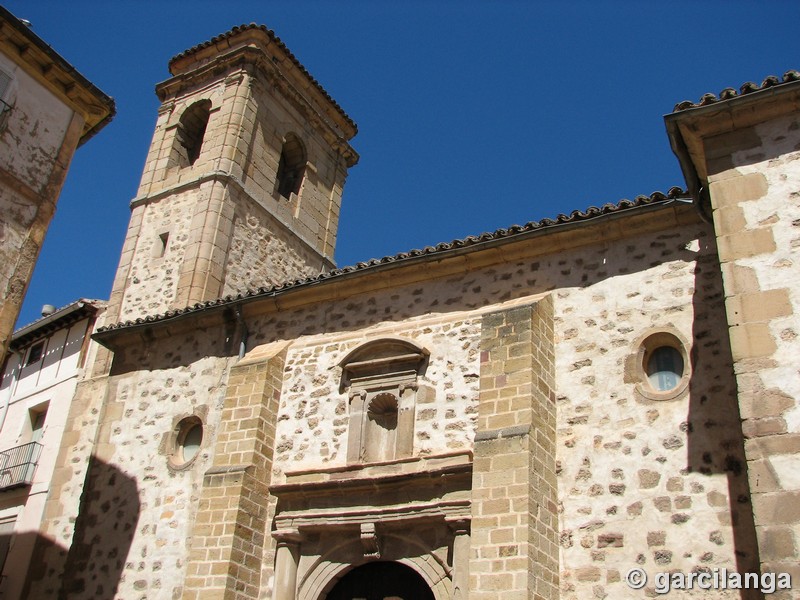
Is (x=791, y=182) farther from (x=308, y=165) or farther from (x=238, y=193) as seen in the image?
(x=308, y=165)

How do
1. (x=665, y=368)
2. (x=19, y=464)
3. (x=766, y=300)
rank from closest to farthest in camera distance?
(x=766, y=300)
(x=665, y=368)
(x=19, y=464)

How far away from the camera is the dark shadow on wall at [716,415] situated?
742 cm

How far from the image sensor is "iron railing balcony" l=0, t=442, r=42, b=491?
1427cm

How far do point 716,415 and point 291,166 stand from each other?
13236mm

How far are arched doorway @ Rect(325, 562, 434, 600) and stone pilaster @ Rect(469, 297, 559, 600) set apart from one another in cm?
135

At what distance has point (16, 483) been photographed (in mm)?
14141

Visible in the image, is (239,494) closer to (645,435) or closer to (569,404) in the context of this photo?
(569,404)

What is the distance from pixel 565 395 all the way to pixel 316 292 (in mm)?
4087

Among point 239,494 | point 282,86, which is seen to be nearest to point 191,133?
point 282,86

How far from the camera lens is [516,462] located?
27.3 ft

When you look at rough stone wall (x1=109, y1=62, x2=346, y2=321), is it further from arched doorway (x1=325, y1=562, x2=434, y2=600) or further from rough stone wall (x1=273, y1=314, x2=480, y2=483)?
arched doorway (x1=325, y1=562, x2=434, y2=600)

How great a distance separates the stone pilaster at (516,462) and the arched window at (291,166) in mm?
10402

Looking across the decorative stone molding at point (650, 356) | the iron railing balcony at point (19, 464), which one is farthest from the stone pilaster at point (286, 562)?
the iron railing balcony at point (19, 464)

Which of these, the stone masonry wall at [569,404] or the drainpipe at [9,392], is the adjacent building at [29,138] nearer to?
the stone masonry wall at [569,404]
